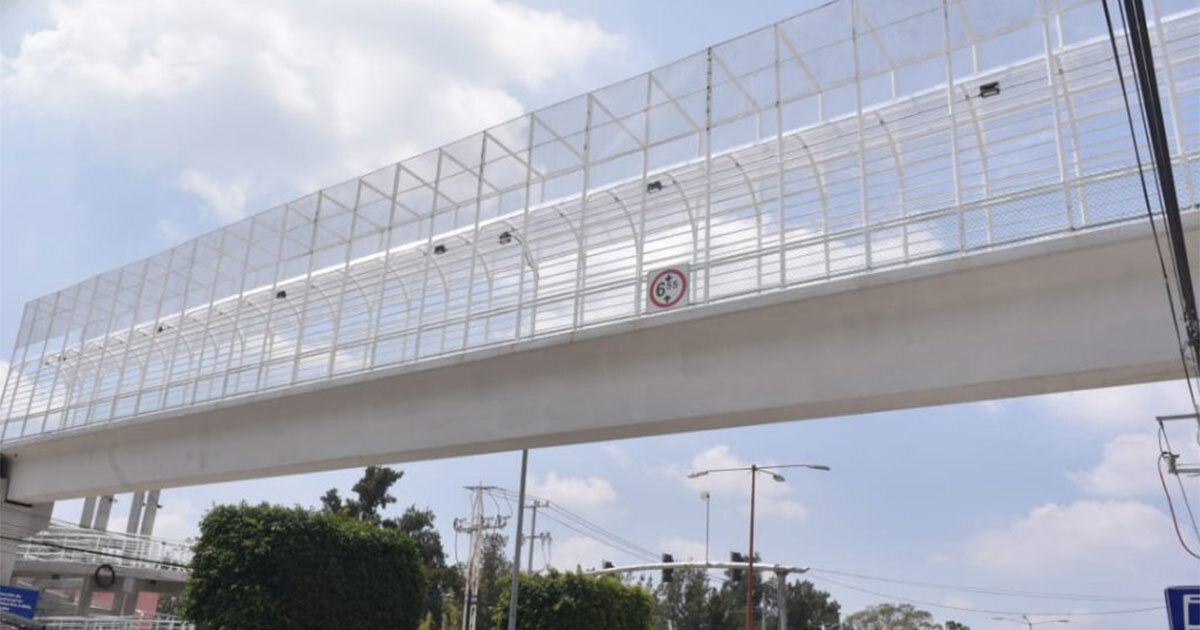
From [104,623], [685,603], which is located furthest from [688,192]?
[685,603]

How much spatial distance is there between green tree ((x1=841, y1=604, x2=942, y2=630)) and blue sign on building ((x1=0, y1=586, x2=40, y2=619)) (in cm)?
7335

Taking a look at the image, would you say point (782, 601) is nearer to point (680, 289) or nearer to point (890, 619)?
point (680, 289)

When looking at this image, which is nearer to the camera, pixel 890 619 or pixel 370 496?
pixel 370 496

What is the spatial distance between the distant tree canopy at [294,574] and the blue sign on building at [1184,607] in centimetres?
2103

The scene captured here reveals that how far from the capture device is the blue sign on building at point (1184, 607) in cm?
1045

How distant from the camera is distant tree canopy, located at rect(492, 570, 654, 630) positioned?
116 ft

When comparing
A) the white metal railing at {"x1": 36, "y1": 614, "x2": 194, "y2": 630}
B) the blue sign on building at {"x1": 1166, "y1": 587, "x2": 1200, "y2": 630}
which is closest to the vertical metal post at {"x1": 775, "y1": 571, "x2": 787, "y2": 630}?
the white metal railing at {"x1": 36, "y1": 614, "x2": 194, "y2": 630}

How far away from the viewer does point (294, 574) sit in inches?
1045

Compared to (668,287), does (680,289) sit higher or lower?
lower

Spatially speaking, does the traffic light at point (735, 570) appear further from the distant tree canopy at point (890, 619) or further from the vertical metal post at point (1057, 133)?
the distant tree canopy at point (890, 619)

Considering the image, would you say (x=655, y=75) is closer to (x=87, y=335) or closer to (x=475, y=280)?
(x=475, y=280)

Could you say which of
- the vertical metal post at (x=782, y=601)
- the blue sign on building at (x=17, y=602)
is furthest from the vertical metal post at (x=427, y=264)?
the vertical metal post at (x=782, y=601)

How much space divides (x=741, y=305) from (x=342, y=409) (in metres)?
11.1

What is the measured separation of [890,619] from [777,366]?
85.7m
